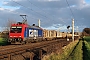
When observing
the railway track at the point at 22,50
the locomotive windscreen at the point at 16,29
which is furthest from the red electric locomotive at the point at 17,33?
the railway track at the point at 22,50

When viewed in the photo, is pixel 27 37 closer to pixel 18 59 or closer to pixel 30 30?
pixel 30 30

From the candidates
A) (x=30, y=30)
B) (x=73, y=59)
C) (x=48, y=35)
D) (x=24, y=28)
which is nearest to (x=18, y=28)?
(x=24, y=28)

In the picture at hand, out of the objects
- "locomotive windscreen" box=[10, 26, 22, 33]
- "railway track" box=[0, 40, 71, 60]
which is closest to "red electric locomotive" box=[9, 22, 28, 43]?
"locomotive windscreen" box=[10, 26, 22, 33]

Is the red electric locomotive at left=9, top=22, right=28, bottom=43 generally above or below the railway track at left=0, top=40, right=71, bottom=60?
above

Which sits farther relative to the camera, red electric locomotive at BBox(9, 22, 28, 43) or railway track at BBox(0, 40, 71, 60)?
red electric locomotive at BBox(9, 22, 28, 43)

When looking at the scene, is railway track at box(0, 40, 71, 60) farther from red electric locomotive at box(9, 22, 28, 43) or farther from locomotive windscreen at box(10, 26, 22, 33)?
locomotive windscreen at box(10, 26, 22, 33)

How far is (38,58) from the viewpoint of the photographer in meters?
16.0

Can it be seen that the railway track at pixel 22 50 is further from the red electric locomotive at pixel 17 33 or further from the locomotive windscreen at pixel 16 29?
the locomotive windscreen at pixel 16 29

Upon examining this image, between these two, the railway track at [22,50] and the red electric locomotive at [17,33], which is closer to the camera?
the railway track at [22,50]

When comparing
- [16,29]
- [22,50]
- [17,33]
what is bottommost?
[22,50]

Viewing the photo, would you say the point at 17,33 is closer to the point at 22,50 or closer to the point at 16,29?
the point at 16,29

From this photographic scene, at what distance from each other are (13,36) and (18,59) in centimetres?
2205

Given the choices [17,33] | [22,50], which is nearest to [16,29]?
[17,33]

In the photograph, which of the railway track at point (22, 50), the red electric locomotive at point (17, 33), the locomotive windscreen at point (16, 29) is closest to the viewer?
the railway track at point (22, 50)
